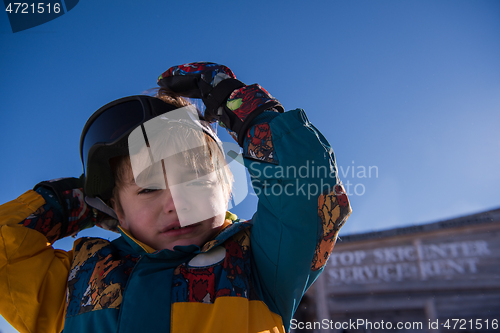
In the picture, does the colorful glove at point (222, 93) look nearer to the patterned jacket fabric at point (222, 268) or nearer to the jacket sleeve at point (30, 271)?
the patterned jacket fabric at point (222, 268)

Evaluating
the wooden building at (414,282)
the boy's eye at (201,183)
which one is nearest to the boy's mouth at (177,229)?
the boy's eye at (201,183)

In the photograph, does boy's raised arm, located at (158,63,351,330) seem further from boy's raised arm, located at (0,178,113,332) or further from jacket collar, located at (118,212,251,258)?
boy's raised arm, located at (0,178,113,332)

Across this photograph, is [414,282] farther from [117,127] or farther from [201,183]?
[117,127]

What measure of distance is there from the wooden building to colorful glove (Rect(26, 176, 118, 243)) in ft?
14.3

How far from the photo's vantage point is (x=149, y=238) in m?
0.95

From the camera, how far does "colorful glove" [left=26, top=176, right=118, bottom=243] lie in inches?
40.3

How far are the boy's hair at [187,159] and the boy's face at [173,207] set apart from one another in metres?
0.04

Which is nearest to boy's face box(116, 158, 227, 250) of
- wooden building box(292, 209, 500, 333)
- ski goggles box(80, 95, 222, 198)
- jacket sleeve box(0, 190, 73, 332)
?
ski goggles box(80, 95, 222, 198)

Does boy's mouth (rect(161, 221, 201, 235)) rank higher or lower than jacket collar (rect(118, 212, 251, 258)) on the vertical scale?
higher

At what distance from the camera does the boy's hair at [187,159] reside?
39.3 inches

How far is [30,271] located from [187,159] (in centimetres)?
59

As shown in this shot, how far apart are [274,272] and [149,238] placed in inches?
16.9

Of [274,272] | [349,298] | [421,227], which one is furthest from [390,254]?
[274,272]

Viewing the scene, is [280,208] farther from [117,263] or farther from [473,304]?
[473,304]
